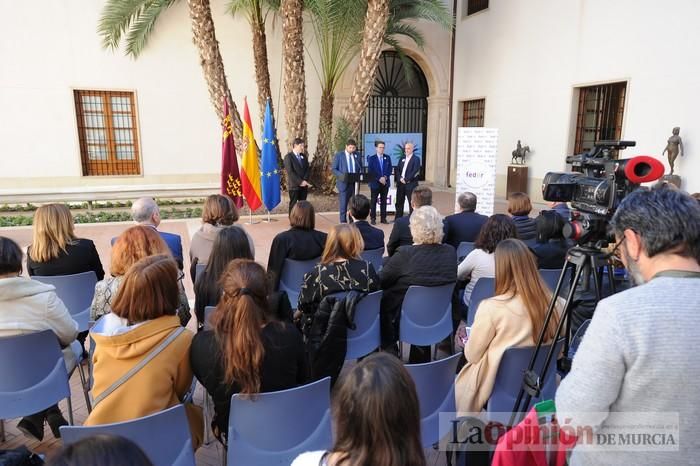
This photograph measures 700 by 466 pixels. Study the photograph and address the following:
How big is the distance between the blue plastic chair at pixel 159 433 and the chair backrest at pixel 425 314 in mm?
1761

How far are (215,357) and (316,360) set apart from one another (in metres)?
0.99

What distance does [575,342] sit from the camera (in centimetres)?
236

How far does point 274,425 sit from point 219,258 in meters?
1.20

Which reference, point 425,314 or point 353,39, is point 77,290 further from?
point 353,39

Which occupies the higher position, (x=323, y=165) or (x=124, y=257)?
(x=323, y=165)

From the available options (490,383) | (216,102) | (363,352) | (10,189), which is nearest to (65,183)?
(10,189)

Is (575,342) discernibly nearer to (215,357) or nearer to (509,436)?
(509,436)

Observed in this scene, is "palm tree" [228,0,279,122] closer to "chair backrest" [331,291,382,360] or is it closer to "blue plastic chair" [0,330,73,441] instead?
"chair backrest" [331,291,382,360]

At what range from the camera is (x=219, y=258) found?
2.85 metres

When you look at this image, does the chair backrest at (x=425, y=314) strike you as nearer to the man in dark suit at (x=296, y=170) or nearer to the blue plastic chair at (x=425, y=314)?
the blue plastic chair at (x=425, y=314)

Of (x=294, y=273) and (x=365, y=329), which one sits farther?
(x=294, y=273)

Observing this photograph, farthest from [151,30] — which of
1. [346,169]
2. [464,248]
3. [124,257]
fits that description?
[124,257]

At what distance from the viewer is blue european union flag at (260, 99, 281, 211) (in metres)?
9.23

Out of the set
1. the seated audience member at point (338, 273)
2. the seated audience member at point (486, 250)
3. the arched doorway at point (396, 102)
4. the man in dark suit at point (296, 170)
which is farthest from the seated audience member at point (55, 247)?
the arched doorway at point (396, 102)
